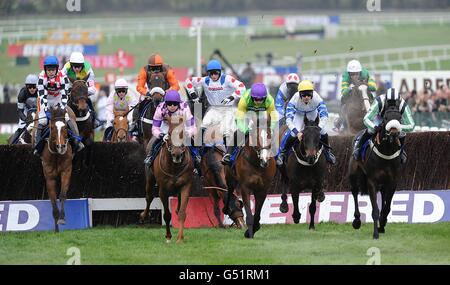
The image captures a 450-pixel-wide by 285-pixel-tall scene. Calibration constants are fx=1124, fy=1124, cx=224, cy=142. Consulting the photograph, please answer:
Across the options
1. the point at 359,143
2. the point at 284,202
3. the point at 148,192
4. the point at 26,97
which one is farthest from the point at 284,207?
the point at 26,97

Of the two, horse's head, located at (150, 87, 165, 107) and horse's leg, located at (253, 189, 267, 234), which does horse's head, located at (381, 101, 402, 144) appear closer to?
horse's leg, located at (253, 189, 267, 234)

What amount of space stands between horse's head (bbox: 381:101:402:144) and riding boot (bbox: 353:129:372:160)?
25.8 inches

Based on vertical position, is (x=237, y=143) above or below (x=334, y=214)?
above

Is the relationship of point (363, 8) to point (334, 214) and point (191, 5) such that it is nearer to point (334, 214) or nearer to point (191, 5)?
point (191, 5)

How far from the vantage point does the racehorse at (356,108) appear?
1948 centimetres

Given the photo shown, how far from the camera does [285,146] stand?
53.8 ft

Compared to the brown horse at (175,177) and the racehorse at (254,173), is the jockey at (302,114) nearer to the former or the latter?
the racehorse at (254,173)

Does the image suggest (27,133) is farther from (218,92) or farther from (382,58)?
(382,58)

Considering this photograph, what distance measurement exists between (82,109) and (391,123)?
5.29m

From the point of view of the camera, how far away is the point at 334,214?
17297 mm

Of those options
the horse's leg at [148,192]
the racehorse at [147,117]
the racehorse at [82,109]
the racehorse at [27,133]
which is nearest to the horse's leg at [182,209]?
the horse's leg at [148,192]

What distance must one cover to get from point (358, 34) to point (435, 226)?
3792 centimetres

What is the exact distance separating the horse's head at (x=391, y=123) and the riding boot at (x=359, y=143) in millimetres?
656
